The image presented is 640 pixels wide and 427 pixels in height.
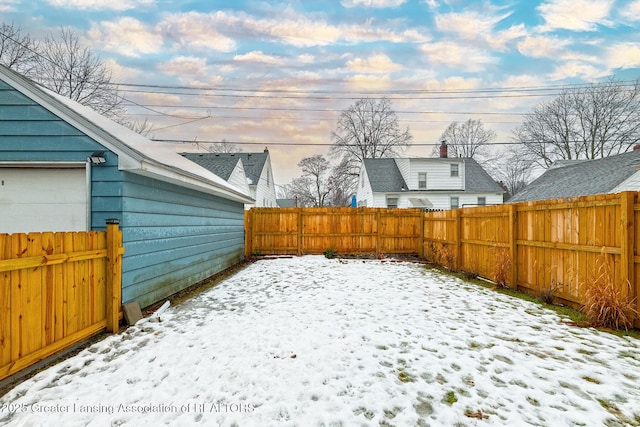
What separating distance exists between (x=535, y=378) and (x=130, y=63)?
1671cm

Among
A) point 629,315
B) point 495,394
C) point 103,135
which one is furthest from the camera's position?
point 103,135

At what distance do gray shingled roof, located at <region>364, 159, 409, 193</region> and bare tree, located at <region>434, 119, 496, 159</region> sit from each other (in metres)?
12.3

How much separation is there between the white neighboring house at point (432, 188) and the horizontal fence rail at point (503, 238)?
931 centimetres

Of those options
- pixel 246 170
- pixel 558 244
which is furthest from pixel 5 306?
pixel 246 170

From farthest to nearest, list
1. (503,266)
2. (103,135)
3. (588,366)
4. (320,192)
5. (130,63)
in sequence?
(320,192) < (130,63) < (503,266) < (103,135) < (588,366)

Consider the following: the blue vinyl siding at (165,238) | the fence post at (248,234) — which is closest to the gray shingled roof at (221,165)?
the fence post at (248,234)

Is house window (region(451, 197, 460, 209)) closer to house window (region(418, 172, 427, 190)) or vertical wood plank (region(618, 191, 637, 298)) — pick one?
house window (region(418, 172, 427, 190))

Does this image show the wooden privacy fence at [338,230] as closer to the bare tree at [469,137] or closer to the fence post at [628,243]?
the fence post at [628,243]

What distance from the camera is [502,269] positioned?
584 cm

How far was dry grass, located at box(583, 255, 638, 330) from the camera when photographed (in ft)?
11.5

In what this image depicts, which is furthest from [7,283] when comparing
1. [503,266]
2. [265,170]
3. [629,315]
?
[265,170]

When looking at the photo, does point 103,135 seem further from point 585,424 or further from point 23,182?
point 585,424

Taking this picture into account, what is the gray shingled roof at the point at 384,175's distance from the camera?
19.9m

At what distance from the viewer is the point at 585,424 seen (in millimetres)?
1845
